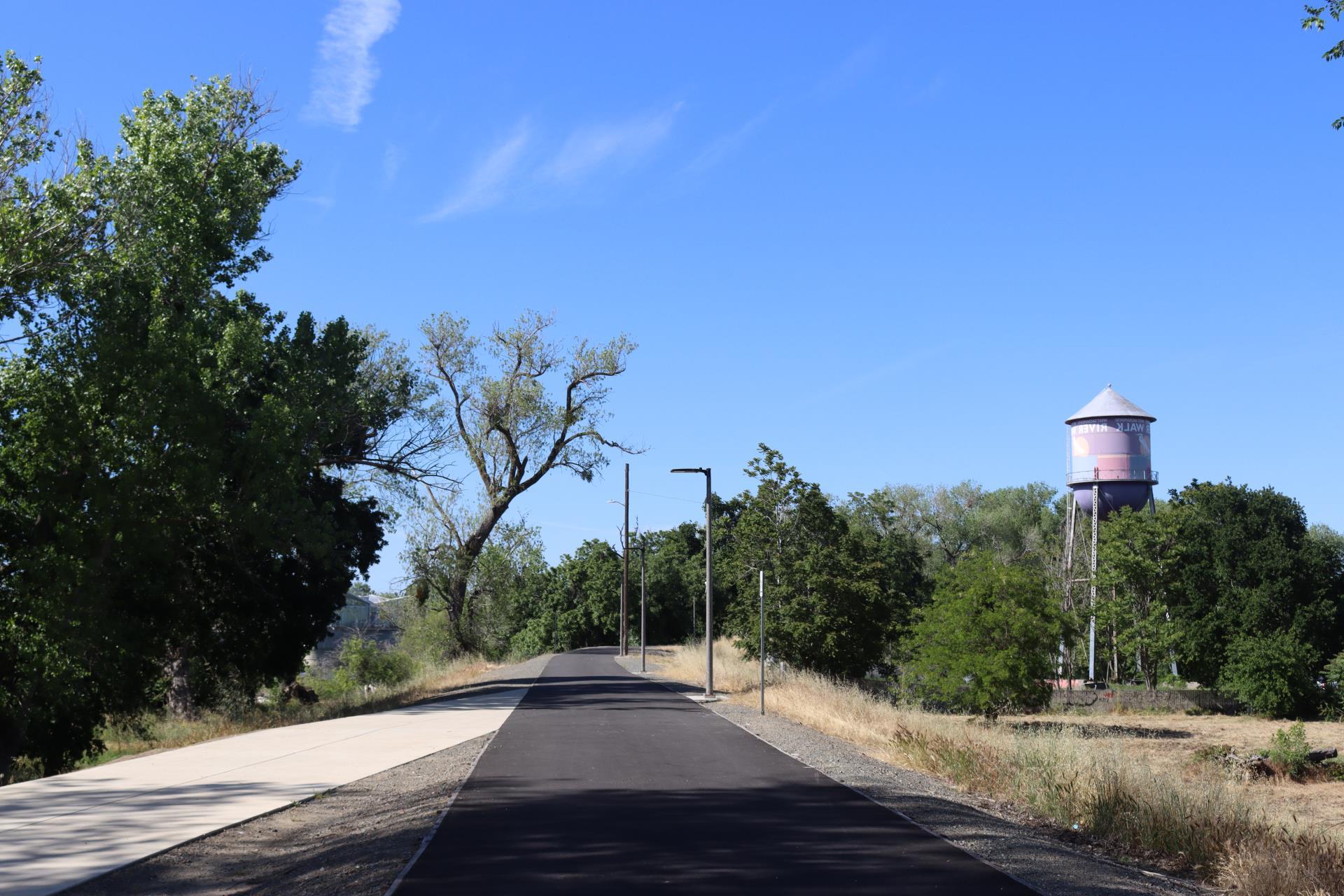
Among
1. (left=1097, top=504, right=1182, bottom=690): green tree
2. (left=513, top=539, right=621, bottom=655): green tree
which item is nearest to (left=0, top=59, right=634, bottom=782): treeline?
(left=1097, top=504, right=1182, bottom=690): green tree

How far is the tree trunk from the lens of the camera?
3291 centimetres

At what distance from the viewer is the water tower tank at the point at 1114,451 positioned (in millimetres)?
48562

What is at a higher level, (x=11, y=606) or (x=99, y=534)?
(x=99, y=534)

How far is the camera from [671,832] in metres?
10.6

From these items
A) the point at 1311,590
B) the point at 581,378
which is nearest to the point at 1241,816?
the point at 1311,590

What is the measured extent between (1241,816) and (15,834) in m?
12.0

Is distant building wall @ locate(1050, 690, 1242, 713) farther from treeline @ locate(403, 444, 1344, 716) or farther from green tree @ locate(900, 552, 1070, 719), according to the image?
green tree @ locate(900, 552, 1070, 719)

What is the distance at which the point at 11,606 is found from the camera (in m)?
23.5

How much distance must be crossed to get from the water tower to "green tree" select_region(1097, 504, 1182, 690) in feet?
4.16

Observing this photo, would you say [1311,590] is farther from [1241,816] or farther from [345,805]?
[345,805]

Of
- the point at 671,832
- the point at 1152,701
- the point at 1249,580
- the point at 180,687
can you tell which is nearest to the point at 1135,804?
the point at 671,832

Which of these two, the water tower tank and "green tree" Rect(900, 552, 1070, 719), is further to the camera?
the water tower tank

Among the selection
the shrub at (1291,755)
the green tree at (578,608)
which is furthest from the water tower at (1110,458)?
the green tree at (578,608)

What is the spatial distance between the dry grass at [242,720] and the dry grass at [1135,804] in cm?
1427
